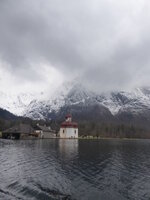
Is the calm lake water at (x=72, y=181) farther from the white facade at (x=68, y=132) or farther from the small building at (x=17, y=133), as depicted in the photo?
the white facade at (x=68, y=132)

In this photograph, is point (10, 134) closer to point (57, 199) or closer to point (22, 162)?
point (22, 162)

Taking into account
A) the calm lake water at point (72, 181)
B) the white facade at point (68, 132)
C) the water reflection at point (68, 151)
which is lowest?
the calm lake water at point (72, 181)

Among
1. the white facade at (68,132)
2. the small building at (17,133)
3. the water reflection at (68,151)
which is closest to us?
the water reflection at (68,151)

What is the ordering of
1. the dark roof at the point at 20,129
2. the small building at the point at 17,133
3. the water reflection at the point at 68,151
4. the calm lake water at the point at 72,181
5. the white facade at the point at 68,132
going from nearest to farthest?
the calm lake water at the point at 72,181, the water reflection at the point at 68,151, the small building at the point at 17,133, the dark roof at the point at 20,129, the white facade at the point at 68,132

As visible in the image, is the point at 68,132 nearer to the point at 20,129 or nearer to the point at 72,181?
the point at 20,129

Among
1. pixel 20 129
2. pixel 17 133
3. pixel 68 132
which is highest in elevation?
pixel 68 132

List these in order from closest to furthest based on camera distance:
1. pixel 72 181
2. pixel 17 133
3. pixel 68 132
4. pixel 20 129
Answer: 1. pixel 72 181
2. pixel 17 133
3. pixel 20 129
4. pixel 68 132

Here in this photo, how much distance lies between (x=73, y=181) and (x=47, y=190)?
5.68 m

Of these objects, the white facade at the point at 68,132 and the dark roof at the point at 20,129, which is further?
the white facade at the point at 68,132

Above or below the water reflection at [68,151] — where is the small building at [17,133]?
above

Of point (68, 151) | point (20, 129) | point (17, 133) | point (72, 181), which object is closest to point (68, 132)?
point (20, 129)

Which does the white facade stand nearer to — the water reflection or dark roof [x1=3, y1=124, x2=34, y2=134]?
dark roof [x1=3, y1=124, x2=34, y2=134]

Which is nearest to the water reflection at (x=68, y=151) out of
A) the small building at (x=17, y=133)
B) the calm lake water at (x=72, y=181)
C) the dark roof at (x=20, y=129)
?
the calm lake water at (x=72, y=181)

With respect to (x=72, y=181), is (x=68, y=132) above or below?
above
